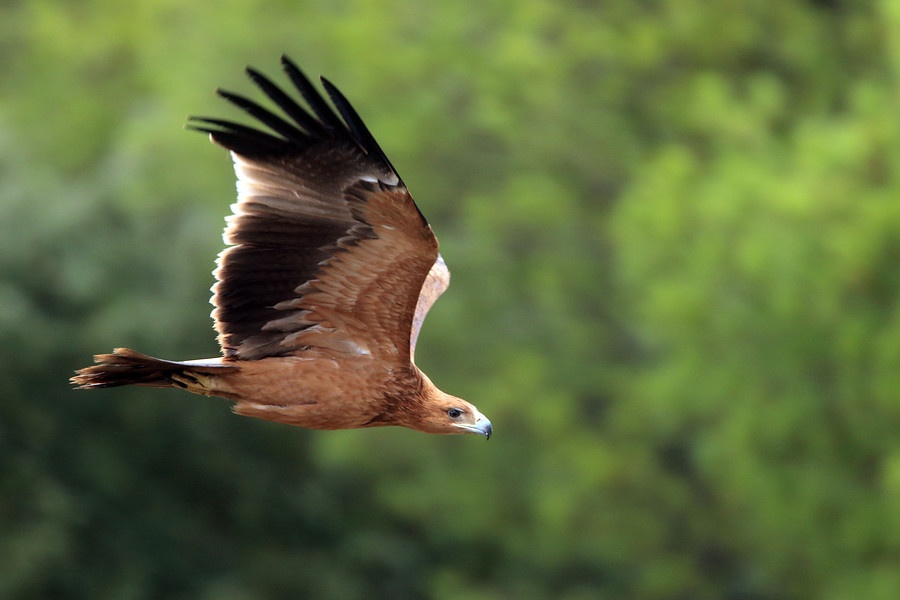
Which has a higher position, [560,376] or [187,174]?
[187,174]

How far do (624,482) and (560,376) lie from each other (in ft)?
3.72

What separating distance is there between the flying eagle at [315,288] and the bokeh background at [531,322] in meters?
6.62

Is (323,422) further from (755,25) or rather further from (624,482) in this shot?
(755,25)

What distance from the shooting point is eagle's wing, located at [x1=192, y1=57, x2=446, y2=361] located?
18.8 feet

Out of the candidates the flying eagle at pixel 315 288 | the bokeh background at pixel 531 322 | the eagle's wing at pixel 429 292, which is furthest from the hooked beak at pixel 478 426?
the bokeh background at pixel 531 322

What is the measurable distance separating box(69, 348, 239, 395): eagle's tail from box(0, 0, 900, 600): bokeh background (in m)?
6.95

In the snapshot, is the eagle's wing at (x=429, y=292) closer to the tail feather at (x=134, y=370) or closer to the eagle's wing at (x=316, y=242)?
the eagle's wing at (x=316, y=242)

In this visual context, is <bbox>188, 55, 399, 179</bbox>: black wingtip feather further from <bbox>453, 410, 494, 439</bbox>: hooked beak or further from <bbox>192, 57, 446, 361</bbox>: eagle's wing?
<bbox>453, 410, 494, 439</bbox>: hooked beak

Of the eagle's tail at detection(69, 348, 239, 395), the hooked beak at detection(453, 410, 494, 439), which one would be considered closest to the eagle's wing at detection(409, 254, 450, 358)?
the hooked beak at detection(453, 410, 494, 439)

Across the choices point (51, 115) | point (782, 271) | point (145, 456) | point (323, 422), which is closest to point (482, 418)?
point (323, 422)

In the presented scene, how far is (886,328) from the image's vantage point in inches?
476

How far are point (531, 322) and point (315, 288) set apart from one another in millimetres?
8808

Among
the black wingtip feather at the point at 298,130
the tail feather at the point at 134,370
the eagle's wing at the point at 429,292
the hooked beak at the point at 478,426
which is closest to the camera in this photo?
the black wingtip feather at the point at 298,130

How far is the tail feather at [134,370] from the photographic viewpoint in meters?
5.86
